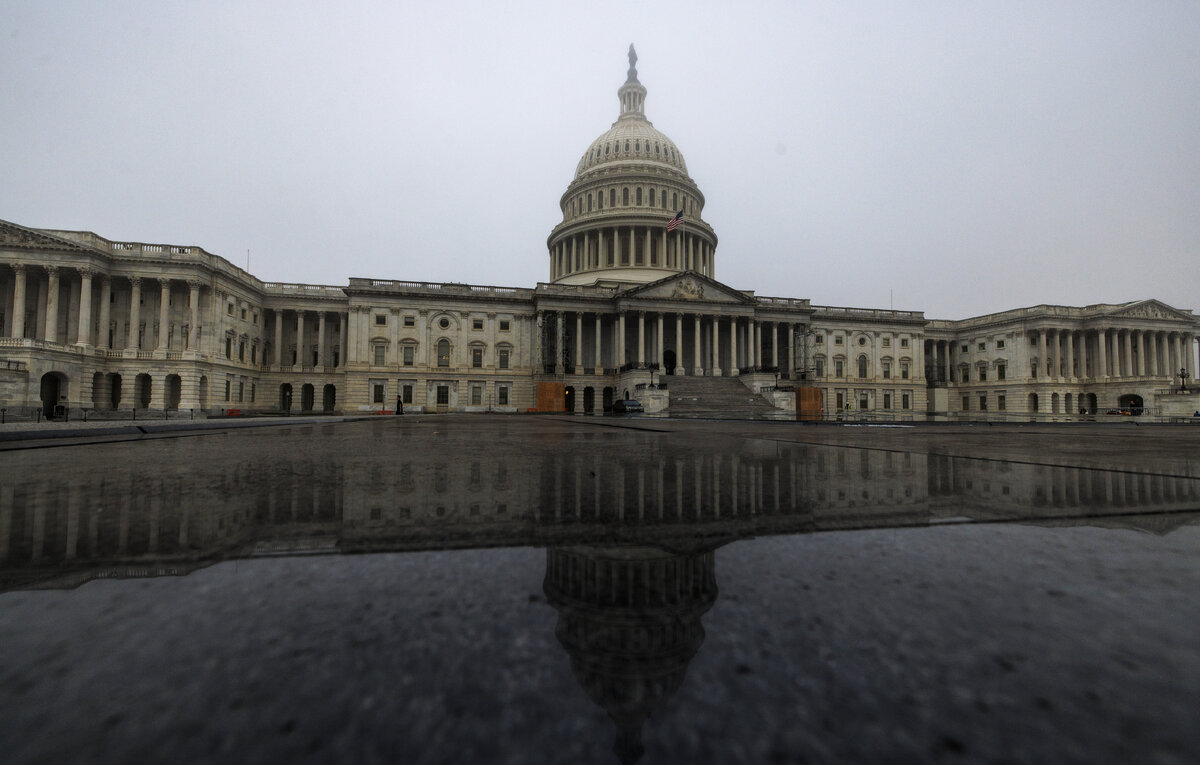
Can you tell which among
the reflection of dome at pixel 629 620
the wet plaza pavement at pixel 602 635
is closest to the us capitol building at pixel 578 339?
the wet plaza pavement at pixel 602 635

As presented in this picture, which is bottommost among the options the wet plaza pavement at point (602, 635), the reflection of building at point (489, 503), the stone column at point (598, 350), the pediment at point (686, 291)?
the reflection of building at point (489, 503)

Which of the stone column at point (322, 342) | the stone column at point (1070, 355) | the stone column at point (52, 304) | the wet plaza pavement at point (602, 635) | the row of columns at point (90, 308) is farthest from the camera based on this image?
the stone column at point (1070, 355)

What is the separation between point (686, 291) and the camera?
46594mm

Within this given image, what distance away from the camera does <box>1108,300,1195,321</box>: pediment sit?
55219mm

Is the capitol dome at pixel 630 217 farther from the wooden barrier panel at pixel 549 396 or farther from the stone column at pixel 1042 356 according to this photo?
the stone column at pixel 1042 356

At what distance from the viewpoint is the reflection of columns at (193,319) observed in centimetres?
3916

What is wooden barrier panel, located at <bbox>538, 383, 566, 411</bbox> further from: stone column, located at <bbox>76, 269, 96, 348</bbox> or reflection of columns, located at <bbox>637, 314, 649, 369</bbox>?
stone column, located at <bbox>76, 269, 96, 348</bbox>

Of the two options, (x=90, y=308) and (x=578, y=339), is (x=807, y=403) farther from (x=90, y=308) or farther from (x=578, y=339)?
(x=90, y=308)

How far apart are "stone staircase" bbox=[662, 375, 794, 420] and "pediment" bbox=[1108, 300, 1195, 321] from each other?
45.1 m

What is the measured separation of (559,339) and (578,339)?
188 cm

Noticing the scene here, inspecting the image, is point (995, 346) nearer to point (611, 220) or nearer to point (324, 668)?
point (611, 220)

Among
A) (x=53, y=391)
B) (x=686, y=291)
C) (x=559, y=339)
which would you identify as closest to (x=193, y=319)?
(x=53, y=391)

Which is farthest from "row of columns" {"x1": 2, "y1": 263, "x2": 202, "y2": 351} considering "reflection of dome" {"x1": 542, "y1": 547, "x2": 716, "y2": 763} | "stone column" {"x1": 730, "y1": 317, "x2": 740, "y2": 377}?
"reflection of dome" {"x1": 542, "y1": 547, "x2": 716, "y2": 763}

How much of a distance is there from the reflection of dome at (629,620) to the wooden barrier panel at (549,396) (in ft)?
139
